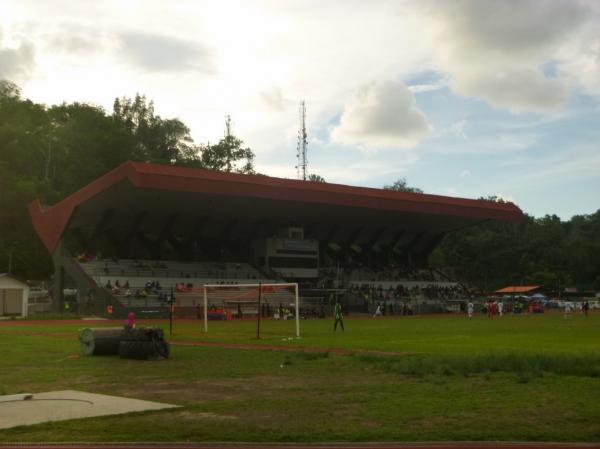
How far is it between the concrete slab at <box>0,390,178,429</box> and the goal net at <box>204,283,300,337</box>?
3226 centimetres

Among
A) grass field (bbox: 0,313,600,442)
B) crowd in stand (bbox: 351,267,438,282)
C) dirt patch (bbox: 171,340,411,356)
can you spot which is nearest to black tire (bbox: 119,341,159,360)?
grass field (bbox: 0,313,600,442)

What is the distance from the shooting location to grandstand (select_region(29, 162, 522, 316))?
2420 inches

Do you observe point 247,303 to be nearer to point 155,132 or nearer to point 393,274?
point 393,274

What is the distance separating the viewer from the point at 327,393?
14.0 metres

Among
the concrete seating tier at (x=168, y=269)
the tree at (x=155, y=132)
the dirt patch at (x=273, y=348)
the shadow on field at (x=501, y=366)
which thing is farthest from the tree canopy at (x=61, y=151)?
the shadow on field at (x=501, y=366)

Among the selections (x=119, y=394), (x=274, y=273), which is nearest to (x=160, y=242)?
(x=274, y=273)

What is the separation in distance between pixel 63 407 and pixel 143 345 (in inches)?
357

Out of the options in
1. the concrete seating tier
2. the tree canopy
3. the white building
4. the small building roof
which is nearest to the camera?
the small building roof

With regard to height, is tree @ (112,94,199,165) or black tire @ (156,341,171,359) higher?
tree @ (112,94,199,165)

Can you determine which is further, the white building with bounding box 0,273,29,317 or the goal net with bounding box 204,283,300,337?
the white building with bounding box 0,273,29,317

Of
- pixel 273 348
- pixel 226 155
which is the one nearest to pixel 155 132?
pixel 226 155

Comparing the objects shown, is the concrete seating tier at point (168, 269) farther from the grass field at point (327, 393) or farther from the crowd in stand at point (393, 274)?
the grass field at point (327, 393)

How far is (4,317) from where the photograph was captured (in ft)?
185

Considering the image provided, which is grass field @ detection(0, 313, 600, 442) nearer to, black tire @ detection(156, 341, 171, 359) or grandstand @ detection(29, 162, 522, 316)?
black tire @ detection(156, 341, 171, 359)
